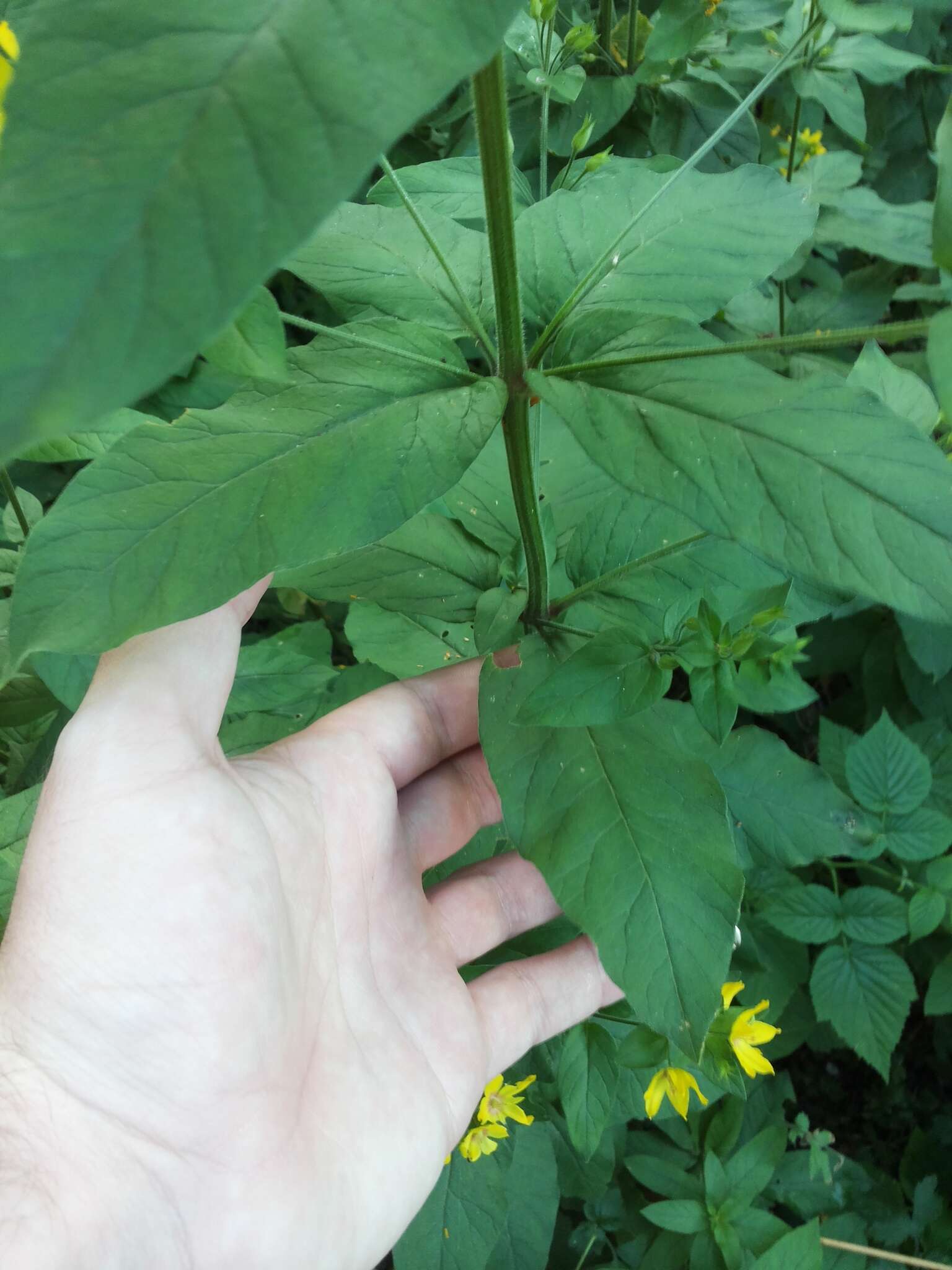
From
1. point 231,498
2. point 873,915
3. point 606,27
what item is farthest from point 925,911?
point 606,27

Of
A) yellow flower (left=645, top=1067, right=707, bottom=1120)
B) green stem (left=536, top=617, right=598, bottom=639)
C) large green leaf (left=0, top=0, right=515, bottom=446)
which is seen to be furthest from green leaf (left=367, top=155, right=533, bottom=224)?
yellow flower (left=645, top=1067, right=707, bottom=1120)

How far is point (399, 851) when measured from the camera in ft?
4.46

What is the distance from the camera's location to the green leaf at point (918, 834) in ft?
5.41

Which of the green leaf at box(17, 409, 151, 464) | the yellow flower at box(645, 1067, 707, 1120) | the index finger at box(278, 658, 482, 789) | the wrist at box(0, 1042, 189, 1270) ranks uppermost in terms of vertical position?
the green leaf at box(17, 409, 151, 464)

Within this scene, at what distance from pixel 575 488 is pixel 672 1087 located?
0.91m

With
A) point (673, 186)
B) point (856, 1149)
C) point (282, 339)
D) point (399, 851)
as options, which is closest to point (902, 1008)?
point (856, 1149)

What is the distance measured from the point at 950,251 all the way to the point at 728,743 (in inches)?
37.1

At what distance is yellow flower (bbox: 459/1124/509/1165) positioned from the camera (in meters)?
1.35

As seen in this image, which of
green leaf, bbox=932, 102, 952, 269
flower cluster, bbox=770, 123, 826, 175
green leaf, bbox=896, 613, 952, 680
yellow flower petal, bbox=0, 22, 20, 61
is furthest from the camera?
flower cluster, bbox=770, 123, 826, 175

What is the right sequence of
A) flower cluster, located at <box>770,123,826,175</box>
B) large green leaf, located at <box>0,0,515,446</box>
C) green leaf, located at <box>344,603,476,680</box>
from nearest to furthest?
1. large green leaf, located at <box>0,0,515,446</box>
2. green leaf, located at <box>344,603,476,680</box>
3. flower cluster, located at <box>770,123,826,175</box>

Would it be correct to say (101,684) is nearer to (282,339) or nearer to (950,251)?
(282,339)

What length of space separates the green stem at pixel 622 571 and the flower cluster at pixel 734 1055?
57cm

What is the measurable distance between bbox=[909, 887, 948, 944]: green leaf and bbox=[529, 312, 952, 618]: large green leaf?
1159 millimetres

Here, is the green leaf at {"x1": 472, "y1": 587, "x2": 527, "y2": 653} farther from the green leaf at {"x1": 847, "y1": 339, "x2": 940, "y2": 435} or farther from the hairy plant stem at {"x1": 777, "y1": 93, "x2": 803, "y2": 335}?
the hairy plant stem at {"x1": 777, "y1": 93, "x2": 803, "y2": 335}
